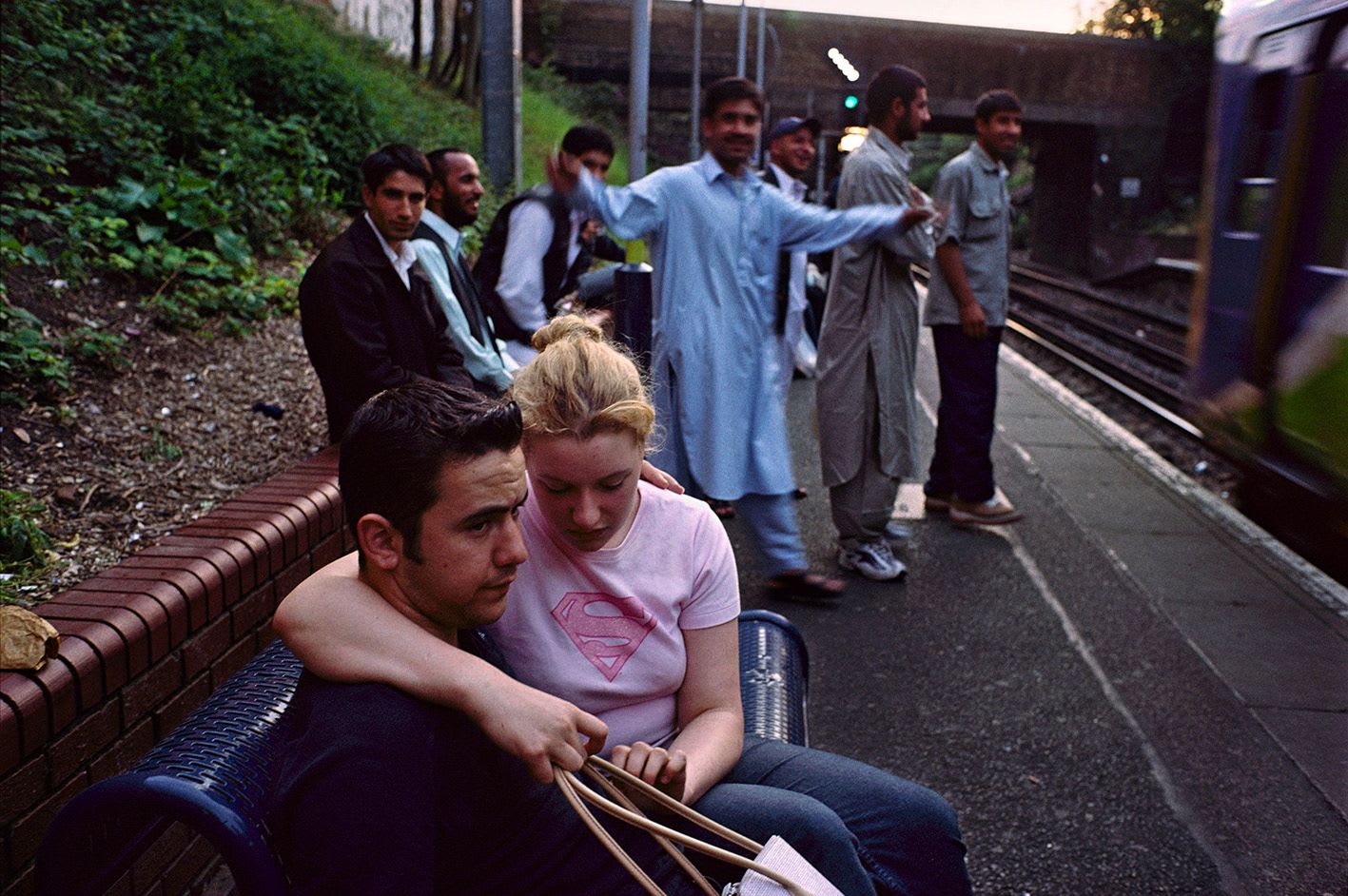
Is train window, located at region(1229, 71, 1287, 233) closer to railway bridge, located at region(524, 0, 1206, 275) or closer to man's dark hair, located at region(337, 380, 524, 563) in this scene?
man's dark hair, located at region(337, 380, 524, 563)

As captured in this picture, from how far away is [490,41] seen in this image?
9047mm

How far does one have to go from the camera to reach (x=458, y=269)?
4965mm

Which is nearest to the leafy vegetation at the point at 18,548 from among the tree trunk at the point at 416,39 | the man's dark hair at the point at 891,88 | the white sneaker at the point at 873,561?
the white sneaker at the point at 873,561

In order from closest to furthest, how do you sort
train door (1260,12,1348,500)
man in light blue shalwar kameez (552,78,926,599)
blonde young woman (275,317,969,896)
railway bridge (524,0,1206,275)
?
blonde young woman (275,317,969,896) → man in light blue shalwar kameez (552,78,926,599) → train door (1260,12,1348,500) → railway bridge (524,0,1206,275)

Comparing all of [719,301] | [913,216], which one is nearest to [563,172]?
[719,301]

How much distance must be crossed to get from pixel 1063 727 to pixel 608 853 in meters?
2.67

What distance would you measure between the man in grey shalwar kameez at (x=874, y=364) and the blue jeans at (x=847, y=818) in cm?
322

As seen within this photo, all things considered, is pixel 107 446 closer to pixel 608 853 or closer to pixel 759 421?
pixel 759 421

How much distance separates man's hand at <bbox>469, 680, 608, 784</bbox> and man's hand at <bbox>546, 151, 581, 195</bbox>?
2.88 m

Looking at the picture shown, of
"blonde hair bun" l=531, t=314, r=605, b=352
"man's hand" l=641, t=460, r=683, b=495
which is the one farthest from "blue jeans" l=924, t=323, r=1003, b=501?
"blonde hair bun" l=531, t=314, r=605, b=352

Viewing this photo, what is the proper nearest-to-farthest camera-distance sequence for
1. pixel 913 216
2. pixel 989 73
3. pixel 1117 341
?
pixel 913 216
pixel 1117 341
pixel 989 73

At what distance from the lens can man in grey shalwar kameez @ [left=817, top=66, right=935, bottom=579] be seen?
17.5 ft

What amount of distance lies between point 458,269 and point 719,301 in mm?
1170

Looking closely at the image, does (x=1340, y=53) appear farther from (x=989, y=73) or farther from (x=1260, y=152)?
(x=989, y=73)
